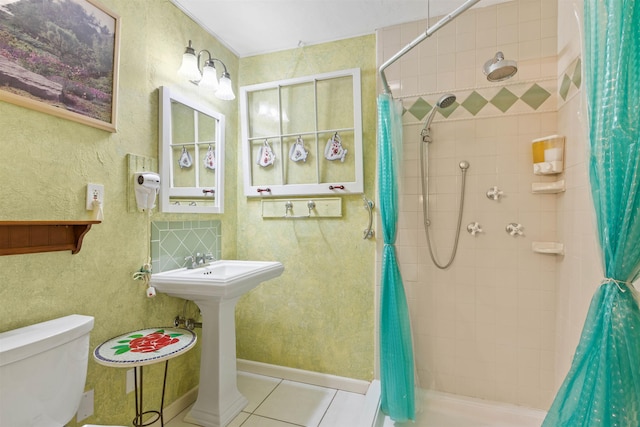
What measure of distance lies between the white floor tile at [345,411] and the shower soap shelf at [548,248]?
137 cm

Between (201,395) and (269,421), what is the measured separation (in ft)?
1.41

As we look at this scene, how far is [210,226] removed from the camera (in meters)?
2.15

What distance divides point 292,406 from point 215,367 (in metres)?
0.58

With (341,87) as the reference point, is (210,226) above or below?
below

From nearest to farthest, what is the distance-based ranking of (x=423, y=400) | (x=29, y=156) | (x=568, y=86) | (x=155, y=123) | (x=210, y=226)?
(x=29, y=156) < (x=568, y=86) < (x=155, y=123) < (x=423, y=400) < (x=210, y=226)

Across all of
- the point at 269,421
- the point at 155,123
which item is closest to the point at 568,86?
the point at 155,123

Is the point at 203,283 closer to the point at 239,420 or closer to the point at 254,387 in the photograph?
the point at 239,420

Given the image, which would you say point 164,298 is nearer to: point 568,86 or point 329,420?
point 329,420

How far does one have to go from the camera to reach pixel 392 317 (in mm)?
1683

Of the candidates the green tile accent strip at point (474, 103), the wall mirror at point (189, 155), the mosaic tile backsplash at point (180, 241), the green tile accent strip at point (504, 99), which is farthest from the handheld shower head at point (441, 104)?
the mosaic tile backsplash at point (180, 241)

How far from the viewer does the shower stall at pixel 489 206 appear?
68.1 inches

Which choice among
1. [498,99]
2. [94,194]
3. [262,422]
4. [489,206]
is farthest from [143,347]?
[498,99]

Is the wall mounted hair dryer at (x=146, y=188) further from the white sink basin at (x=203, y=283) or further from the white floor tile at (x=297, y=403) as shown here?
the white floor tile at (x=297, y=403)

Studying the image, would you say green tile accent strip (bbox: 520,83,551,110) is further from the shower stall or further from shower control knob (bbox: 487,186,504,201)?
shower control knob (bbox: 487,186,504,201)
